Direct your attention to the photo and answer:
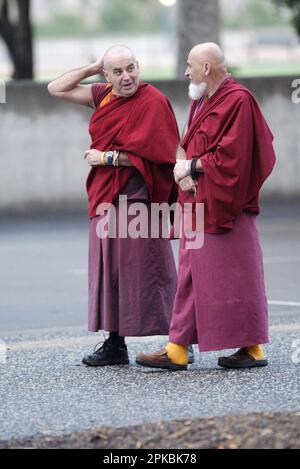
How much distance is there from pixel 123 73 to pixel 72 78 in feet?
1.53

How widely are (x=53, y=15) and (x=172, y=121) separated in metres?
67.2

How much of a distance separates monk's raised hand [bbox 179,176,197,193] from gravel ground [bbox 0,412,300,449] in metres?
1.67

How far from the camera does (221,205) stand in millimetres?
7180

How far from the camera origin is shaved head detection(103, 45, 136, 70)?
7.40m

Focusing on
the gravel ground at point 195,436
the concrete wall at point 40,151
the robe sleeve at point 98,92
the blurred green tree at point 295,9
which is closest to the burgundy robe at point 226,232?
the robe sleeve at point 98,92

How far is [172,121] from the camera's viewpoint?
7.57 m

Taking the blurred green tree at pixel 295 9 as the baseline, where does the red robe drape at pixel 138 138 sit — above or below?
below

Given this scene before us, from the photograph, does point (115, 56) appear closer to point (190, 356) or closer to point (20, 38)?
point (190, 356)

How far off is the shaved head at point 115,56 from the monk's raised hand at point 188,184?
29.2 inches

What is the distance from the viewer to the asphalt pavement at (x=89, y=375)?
20.8 feet

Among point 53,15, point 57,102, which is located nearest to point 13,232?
point 57,102

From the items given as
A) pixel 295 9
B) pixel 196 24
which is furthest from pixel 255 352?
pixel 295 9

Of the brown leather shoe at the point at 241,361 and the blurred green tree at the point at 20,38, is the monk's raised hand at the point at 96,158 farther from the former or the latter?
the blurred green tree at the point at 20,38

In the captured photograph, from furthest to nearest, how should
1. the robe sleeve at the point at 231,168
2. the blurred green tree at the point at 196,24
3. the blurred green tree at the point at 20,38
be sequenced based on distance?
1. the blurred green tree at the point at 20,38
2. the blurred green tree at the point at 196,24
3. the robe sleeve at the point at 231,168
